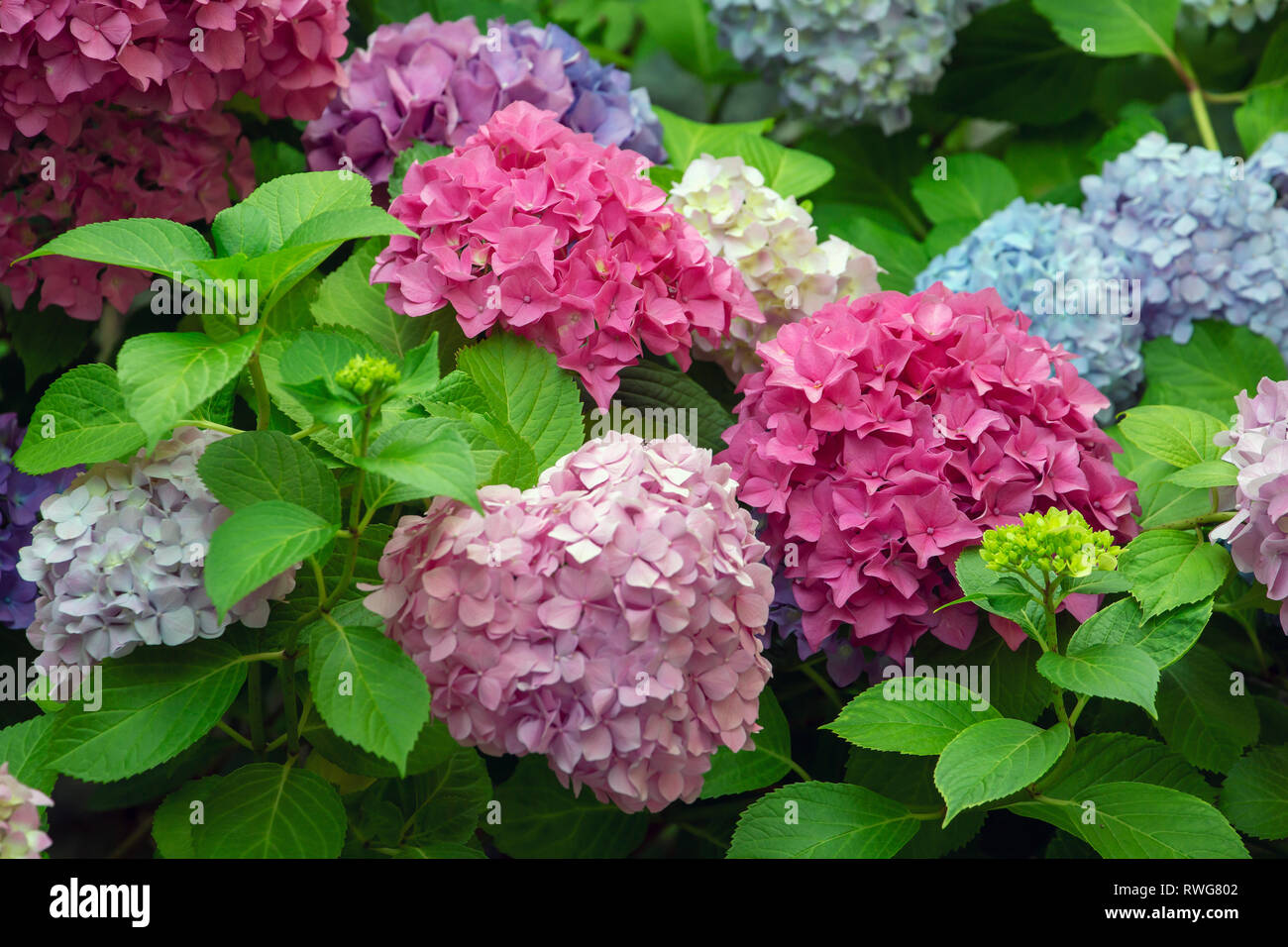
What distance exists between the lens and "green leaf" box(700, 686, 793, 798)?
98 centimetres

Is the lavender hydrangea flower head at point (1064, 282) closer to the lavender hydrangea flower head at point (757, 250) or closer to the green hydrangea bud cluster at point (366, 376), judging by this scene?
the lavender hydrangea flower head at point (757, 250)

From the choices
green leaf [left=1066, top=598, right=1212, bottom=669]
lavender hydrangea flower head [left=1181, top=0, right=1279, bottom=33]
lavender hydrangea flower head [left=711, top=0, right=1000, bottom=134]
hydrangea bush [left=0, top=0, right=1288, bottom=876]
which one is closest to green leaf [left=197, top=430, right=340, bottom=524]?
hydrangea bush [left=0, top=0, right=1288, bottom=876]

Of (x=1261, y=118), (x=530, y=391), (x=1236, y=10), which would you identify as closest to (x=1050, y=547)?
(x=530, y=391)

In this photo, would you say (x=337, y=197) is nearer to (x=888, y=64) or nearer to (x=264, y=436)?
(x=264, y=436)

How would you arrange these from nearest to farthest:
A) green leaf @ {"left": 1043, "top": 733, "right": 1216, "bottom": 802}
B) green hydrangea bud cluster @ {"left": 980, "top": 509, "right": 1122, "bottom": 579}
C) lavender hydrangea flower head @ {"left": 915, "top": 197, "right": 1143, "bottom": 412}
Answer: green hydrangea bud cluster @ {"left": 980, "top": 509, "right": 1122, "bottom": 579}, green leaf @ {"left": 1043, "top": 733, "right": 1216, "bottom": 802}, lavender hydrangea flower head @ {"left": 915, "top": 197, "right": 1143, "bottom": 412}

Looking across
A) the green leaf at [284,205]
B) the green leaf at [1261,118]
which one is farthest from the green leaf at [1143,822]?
the green leaf at [1261,118]

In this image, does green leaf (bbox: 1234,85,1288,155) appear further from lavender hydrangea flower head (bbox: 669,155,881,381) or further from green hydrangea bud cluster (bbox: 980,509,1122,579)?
green hydrangea bud cluster (bbox: 980,509,1122,579)

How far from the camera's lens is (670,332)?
3.36ft

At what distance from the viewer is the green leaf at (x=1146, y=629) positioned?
0.88 metres

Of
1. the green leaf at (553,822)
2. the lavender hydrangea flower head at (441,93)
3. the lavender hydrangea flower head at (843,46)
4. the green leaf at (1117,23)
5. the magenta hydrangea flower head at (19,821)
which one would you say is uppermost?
the green leaf at (1117,23)

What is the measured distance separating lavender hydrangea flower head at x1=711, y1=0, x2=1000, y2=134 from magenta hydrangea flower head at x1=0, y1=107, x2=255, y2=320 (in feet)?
2.10

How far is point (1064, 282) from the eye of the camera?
4.24 ft

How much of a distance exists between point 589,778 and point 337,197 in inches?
19.2
